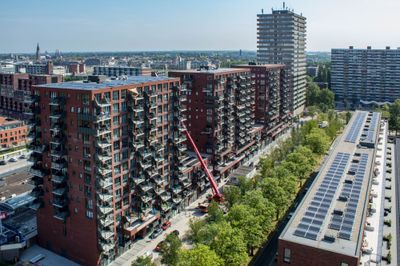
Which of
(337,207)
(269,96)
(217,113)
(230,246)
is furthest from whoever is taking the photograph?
(269,96)

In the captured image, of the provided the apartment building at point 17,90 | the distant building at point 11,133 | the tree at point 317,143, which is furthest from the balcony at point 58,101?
the apartment building at point 17,90

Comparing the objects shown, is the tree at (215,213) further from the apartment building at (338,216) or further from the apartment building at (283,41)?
the apartment building at (283,41)

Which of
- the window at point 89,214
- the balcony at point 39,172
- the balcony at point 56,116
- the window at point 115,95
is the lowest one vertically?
the window at point 89,214

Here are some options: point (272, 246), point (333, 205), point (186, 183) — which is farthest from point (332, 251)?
point (186, 183)

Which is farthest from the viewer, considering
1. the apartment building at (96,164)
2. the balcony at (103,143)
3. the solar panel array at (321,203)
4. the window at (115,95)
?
the window at (115,95)

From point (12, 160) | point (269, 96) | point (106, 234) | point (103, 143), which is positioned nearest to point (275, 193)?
point (106, 234)

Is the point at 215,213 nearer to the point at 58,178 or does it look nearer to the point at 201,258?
the point at 201,258
